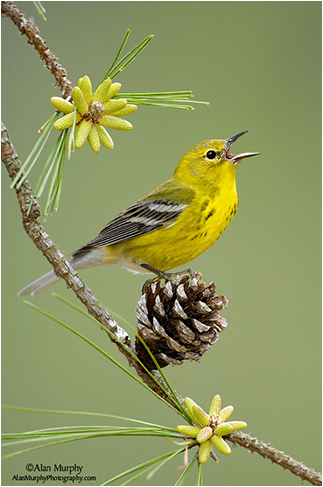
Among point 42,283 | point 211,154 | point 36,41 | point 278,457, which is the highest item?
point 211,154

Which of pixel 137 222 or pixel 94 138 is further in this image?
pixel 137 222

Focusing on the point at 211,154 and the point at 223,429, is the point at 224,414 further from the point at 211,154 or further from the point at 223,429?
the point at 211,154

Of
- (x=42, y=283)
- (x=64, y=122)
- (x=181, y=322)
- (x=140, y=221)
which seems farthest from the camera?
(x=140, y=221)

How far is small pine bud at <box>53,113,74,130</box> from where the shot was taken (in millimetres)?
597

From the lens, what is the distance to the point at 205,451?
61cm

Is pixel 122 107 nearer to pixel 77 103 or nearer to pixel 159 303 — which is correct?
pixel 77 103

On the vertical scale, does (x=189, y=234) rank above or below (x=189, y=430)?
above

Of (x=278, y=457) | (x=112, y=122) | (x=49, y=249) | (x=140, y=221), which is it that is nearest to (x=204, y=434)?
(x=278, y=457)

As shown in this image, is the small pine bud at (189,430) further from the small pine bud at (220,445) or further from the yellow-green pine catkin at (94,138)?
the yellow-green pine catkin at (94,138)

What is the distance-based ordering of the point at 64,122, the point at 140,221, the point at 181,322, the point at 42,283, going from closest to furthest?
the point at 64,122
the point at 181,322
the point at 42,283
the point at 140,221

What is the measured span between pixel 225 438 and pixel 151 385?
0.47 ft

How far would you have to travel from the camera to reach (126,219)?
1139 mm

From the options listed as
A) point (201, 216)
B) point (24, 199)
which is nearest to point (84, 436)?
point (24, 199)

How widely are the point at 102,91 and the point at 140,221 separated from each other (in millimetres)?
510
